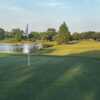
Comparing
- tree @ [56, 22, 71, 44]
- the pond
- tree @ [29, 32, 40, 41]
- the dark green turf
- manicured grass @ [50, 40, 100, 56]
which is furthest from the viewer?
tree @ [29, 32, 40, 41]

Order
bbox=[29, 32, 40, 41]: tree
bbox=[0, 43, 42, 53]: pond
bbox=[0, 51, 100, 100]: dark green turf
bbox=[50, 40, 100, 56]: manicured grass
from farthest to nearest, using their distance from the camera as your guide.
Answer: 1. bbox=[29, 32, 40, 41]: tree
2. bbox=[0, 43, 42, 53]: pond
3. bbox=[50, 40, 100, 56]: manicured grass
4. bbox=[0, 51, 100, 100]: dark green turf

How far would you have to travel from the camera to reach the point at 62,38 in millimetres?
69312

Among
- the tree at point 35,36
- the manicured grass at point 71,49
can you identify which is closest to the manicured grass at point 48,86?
the manicured grass at point 71,49

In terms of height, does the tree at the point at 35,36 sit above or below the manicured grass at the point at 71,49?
below

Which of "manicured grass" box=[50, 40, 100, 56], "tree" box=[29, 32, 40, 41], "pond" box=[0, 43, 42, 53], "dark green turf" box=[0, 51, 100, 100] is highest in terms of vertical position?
"dark green turf" box=[0, 51, 100, 100]

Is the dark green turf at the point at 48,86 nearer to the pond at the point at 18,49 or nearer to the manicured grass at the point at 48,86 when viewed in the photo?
the manicured grass at the point at 48,86

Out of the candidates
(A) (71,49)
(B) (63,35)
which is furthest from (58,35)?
(A) (71,49)

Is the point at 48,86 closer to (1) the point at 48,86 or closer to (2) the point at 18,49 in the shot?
(1) the point at 48,86

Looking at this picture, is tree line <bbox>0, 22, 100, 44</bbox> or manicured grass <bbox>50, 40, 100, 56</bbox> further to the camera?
tree line <bbox>0, 22, 100, 44</bbox>

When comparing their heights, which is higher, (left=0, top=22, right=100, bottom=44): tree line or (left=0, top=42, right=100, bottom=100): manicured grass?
(left=0, top=42, right=100, bottom=100): manicured grass

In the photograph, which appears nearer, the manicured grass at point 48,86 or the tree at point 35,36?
the manicured grass at point 48,86

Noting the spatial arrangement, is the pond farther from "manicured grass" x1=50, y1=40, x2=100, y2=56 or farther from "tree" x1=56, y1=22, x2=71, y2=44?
"tree" x1=56, y1=22, x2=71, y2=44

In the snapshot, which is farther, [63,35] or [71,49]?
[63,35]

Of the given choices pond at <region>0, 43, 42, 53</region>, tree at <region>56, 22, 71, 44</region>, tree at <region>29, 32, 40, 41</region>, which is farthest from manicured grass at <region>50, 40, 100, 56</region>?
tree at <region>29, 32, 40, 41</region>
